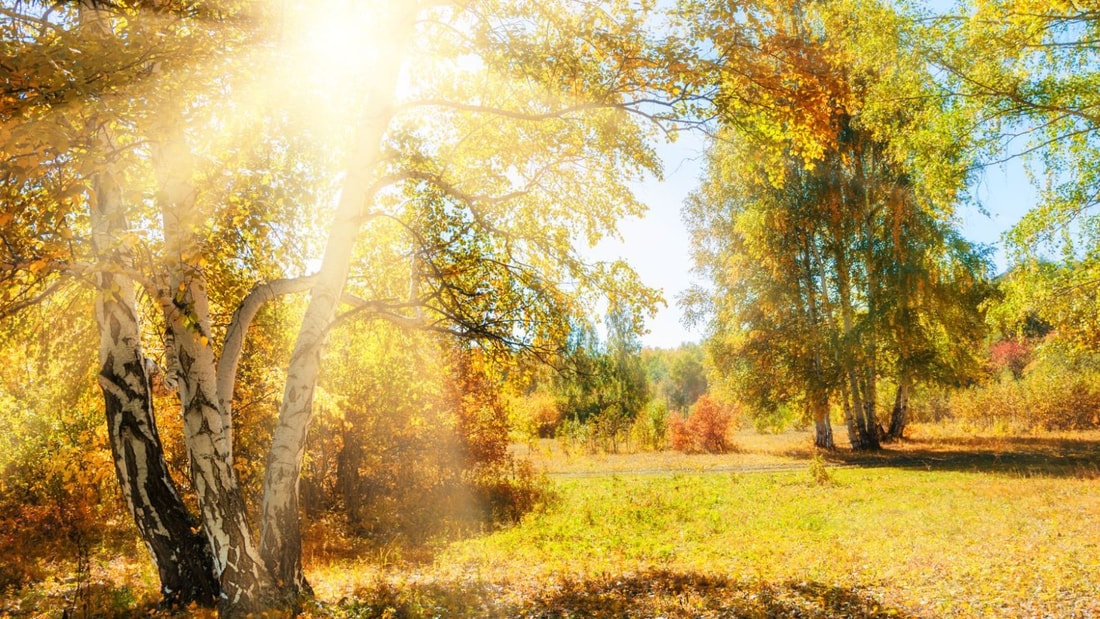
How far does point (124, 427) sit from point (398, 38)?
5.25 metres

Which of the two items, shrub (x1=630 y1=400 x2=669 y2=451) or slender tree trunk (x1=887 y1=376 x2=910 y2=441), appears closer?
slender tree trunk (x1=887 y1=376 x2=910 y2=441)

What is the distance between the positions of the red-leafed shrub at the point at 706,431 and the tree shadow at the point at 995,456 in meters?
5.88

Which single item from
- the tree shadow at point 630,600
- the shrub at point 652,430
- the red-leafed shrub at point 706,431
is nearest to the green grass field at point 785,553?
the tree shadow at point 630,600

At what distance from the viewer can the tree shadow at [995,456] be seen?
53.5 feet

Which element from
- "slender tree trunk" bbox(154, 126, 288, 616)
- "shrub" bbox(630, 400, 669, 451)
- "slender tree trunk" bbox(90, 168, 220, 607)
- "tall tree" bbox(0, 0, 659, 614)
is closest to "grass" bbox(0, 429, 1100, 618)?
"slender tree trunk" bbox(154, 126, 288, 616)

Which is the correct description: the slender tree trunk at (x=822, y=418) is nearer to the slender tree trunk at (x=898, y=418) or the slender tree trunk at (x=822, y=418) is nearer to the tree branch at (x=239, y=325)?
the slender tree trunk at (x=898, y=418)

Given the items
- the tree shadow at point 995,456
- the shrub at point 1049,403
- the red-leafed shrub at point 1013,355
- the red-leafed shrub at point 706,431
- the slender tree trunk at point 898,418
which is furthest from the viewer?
the red-leafed shrub at point 1013,355

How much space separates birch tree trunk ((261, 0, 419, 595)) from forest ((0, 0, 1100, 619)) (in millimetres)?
39

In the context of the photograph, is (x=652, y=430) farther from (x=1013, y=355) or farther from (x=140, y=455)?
(x=1013, y=355)

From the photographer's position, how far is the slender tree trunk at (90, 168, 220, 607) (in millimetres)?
6551

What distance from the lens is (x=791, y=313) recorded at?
895 inches

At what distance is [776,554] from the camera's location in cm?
888

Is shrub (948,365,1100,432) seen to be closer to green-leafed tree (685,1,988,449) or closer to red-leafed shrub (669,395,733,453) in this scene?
green-leafed tree (685,1,988,449)

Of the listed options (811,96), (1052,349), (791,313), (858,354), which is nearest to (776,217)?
(791,313)
